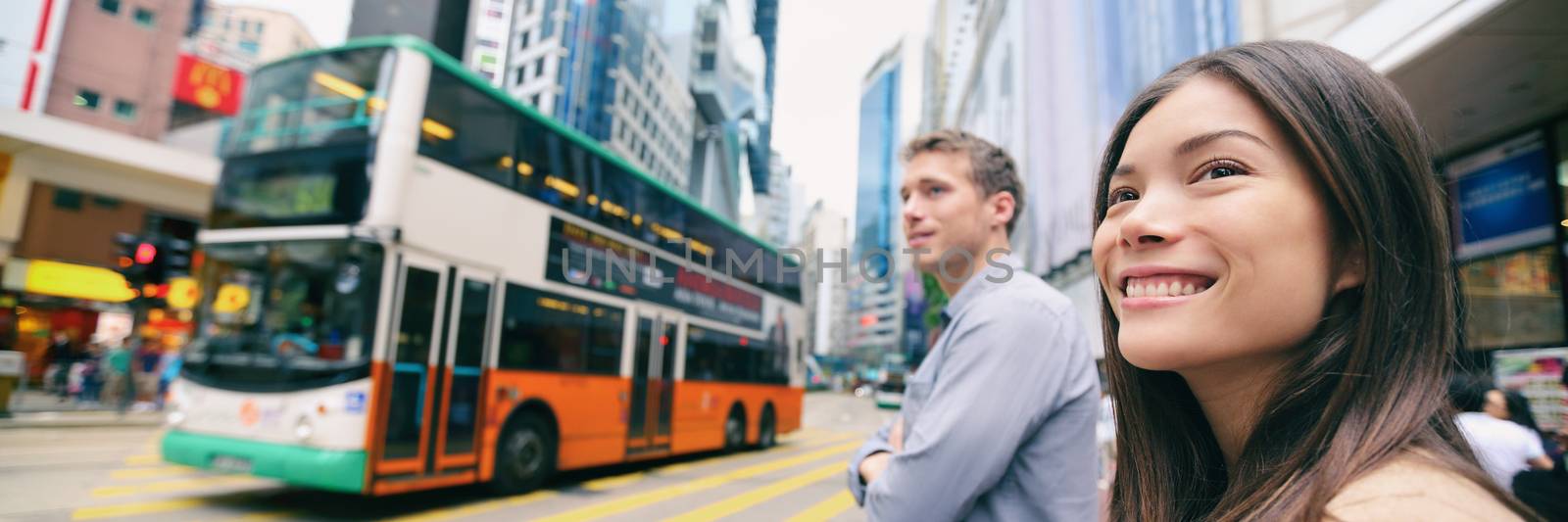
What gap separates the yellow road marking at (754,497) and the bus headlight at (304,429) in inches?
105

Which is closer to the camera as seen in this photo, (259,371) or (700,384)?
(259,371)

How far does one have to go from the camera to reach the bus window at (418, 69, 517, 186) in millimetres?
6512

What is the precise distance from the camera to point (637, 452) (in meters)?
9.20

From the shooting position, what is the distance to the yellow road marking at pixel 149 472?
24.1ft

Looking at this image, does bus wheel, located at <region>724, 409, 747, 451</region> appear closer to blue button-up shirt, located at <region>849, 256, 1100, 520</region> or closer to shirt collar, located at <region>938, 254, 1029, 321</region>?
shirt collar, located at <region>938, 254, 1029, 321</region>

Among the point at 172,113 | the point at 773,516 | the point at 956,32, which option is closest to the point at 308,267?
the point at 773,516

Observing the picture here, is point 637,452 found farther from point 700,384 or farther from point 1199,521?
point 1199,521

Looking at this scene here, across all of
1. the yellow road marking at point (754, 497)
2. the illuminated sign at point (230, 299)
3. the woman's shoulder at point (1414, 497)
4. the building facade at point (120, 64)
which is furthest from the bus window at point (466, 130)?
the building facade at point (120, 64)

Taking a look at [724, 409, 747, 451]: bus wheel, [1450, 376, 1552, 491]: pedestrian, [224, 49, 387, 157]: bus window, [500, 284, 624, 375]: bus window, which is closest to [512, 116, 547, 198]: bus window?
[500, 284, 624, 375]: bus window

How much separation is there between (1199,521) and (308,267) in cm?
645

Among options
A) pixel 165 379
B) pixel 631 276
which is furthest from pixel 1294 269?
pixel 165 379

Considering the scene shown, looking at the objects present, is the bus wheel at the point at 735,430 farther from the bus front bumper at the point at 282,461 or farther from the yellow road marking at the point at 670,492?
the bus front bumper at the point at 282,461

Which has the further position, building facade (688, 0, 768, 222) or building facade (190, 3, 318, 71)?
building facade (190, 3, 318, 71)

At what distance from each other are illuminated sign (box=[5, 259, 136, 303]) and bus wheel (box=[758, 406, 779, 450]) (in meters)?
13.5
